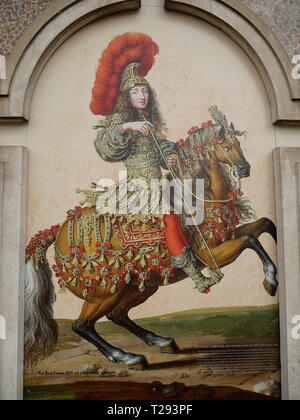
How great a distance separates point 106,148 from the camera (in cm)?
645

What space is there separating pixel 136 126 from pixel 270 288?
233 cm

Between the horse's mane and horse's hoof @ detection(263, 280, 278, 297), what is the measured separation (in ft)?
2.42

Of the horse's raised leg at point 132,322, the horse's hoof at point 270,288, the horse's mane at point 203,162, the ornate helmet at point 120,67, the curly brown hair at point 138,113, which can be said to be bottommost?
the horse's raised leg at point 132,322

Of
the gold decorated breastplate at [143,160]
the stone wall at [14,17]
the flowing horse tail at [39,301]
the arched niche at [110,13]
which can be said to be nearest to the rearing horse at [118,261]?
the flowing horse tail at [39,301]

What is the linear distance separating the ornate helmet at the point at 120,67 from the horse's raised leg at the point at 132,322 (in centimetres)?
204

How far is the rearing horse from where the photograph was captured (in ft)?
20.3

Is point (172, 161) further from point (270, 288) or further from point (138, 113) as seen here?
point (270, 288)

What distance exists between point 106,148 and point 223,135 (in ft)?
4.37

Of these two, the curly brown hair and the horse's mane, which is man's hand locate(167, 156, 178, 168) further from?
the curly brown hair

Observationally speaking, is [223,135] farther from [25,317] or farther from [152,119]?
[25,317]

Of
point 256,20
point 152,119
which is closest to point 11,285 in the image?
point 152,119

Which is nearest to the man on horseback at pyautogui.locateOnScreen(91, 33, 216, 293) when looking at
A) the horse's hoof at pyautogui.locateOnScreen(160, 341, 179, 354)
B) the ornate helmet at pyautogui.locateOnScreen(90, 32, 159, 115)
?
the ornate helmet at pyautogui.locateOnScreen(90, 32, 159, 115)

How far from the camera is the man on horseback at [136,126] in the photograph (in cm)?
635

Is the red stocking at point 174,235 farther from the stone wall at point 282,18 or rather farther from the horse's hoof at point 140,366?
the stone wall at point 282,18
